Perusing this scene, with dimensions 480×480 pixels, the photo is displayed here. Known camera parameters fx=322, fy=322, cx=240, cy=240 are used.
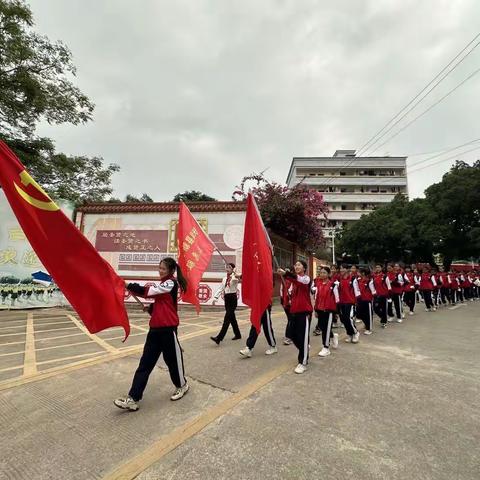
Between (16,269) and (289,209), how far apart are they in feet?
41.7

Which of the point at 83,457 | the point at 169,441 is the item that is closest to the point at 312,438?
the point at 169,441

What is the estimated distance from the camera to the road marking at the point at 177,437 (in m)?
2.50

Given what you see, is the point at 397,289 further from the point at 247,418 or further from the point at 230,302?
the point at 247,418

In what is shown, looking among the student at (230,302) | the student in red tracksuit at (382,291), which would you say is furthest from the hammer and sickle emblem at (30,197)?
the student in red tracksuit at (382,291)

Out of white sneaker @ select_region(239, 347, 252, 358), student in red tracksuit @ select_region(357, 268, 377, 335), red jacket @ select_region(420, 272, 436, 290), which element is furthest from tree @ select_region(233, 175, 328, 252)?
white sneaker @ select_region(239, 347, 252, 358)

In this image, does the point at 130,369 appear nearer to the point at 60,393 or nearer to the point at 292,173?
the point at 60,393

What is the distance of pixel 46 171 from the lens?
16344mm

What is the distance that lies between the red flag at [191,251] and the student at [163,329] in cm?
115

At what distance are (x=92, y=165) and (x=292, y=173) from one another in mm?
A: 41948

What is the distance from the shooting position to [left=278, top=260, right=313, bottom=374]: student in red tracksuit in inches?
198

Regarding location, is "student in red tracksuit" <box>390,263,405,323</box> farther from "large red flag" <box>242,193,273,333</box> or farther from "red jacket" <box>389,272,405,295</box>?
"large red flag" <box>242,193,273,333</box>

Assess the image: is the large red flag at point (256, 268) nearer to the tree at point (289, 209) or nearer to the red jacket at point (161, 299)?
the red jacket at point (161, 299)

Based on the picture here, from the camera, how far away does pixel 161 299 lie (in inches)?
157

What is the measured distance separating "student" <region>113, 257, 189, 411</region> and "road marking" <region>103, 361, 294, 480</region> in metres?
0.63
